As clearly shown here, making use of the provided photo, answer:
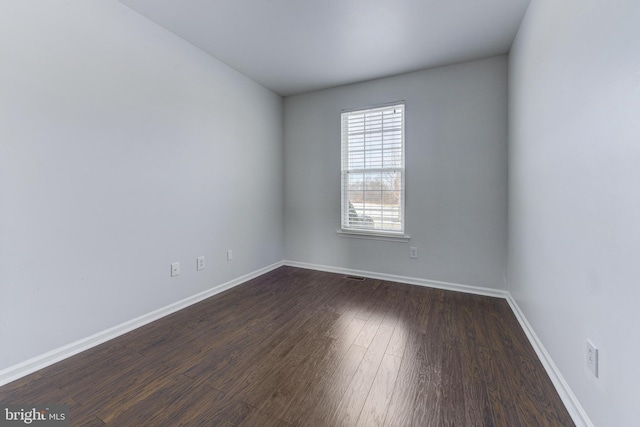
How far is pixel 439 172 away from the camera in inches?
115

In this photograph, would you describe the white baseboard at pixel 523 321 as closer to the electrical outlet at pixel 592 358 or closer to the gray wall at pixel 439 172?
the gray wall at pixel 439 172

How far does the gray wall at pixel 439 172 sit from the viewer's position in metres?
2.69

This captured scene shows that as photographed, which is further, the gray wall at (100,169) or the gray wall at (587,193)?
the gray wall at (100,169)

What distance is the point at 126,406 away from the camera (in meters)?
1.31

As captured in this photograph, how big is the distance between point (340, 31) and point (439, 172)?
1.77 meters

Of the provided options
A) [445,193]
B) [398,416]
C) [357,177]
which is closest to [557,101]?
[445,193]

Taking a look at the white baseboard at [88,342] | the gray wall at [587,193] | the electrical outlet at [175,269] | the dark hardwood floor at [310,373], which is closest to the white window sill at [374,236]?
the dark hardwood floor at [310,373]

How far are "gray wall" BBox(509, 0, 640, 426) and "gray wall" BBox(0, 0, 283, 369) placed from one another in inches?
110

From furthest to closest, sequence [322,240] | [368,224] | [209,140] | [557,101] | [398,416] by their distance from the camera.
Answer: [322,240] → [368,224] → [209,140] → [557,101] → [398,416]

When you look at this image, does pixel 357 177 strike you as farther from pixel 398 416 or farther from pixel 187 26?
pixel 398 416

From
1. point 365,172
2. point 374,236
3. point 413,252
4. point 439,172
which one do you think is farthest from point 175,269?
point 439,172

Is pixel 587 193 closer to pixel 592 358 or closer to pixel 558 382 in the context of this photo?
pixel 592 358

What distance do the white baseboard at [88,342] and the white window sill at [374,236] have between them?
1.71 metres

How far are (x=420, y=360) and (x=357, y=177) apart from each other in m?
2.25
